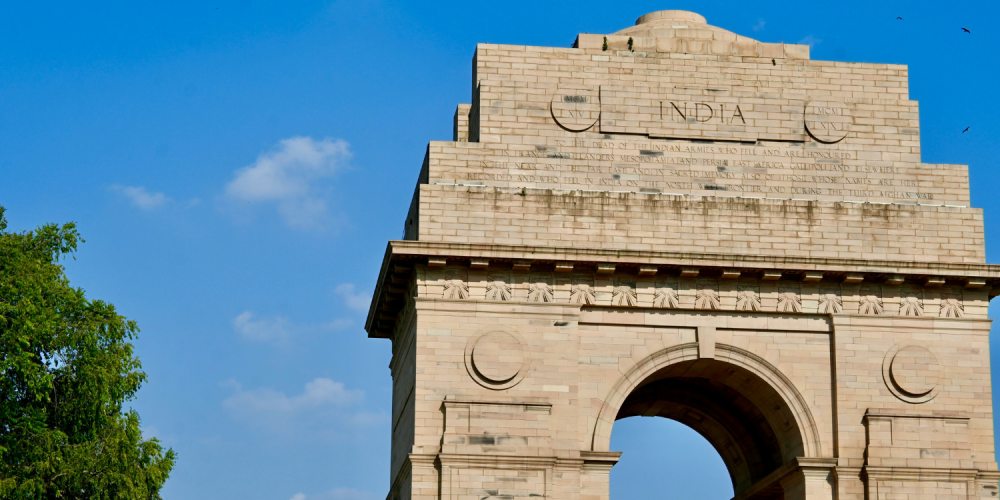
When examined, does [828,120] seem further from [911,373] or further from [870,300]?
[911,373]

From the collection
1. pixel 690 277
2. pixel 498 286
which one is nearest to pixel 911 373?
pixel 690 277

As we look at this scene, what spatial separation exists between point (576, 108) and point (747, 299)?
586cm

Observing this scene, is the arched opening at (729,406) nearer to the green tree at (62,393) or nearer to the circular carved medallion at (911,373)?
the circular carved medallion at (911,373)

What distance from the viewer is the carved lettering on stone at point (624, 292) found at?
115ft

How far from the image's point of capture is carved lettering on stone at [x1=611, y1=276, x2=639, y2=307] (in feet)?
115

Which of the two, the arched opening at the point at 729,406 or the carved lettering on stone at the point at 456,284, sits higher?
the carved lettering on stone at the point at 456,284

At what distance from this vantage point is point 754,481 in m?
40.0

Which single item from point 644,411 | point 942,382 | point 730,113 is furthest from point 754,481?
point 730,113

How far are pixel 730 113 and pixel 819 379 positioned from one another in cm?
645

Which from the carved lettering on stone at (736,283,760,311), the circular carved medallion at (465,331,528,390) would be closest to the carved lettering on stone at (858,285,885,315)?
the carved lettering on stone at (736,283,760,311)

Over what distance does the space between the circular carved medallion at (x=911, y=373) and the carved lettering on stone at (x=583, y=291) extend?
6.54 meters

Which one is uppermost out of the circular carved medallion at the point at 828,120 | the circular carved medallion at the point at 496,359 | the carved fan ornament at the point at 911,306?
the circular carved medallion at the point at 828,120

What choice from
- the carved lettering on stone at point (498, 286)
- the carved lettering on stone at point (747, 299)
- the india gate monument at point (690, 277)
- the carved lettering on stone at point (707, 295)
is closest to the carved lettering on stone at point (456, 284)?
the india gate monument at point (690, 277)

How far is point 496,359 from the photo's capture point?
34438 millimetres
